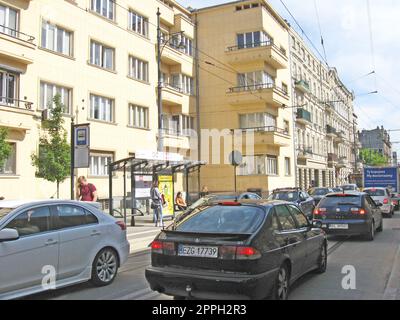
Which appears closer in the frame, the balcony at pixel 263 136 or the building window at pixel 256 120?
the balcony at pixel 263 136

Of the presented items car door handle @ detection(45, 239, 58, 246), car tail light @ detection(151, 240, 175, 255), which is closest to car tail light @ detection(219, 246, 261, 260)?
car tail light @ detection(151, 240, 175, 255)

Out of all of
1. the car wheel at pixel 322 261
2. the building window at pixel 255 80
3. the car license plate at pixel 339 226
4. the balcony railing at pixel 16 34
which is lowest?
the car wheel at pixel 322 261

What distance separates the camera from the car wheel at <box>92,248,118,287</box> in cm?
735

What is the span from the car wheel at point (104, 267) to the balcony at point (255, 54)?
29.0 metres

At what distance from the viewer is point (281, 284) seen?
595 cm

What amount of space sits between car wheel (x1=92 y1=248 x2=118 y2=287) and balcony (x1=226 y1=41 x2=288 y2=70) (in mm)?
28993

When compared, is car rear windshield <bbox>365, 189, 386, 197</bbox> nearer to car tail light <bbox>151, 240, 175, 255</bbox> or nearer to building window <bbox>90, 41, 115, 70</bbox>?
building window <bbox>90, 41, 115, 70</bbox>

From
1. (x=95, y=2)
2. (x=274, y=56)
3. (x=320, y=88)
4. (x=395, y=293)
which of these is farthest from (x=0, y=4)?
(x=320, y=88)

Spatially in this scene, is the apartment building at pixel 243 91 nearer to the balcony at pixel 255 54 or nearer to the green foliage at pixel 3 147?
the balcony at pixel 255 54

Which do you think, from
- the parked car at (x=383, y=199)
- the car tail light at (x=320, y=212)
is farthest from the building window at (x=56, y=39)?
the parked car at (x=383, y=199)

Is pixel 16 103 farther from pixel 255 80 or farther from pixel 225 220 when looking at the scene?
pixel 255 80

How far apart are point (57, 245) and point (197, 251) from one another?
2338 mm

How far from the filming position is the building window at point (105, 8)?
2526cm
